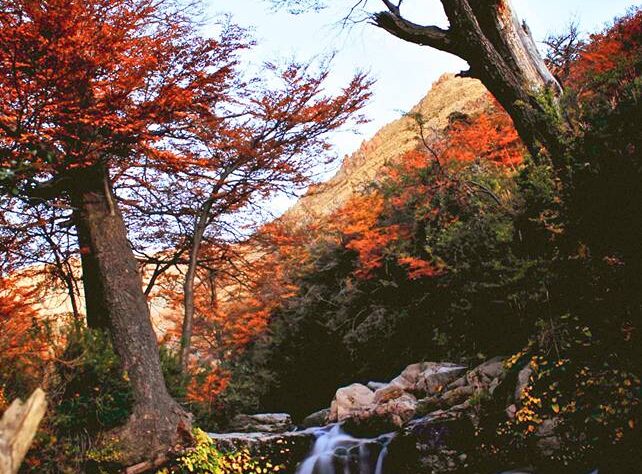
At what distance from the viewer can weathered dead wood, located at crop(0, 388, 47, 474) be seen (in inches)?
66.0

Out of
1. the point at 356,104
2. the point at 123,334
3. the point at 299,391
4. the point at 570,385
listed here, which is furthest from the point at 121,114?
the point at 299,391

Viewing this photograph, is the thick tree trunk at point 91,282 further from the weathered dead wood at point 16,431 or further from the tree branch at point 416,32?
the weathered dead wood at point 16,431

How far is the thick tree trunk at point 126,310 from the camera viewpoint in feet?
24.0

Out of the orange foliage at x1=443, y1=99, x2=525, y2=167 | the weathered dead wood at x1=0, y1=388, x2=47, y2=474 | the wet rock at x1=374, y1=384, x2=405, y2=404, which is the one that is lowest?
the wet rock at x1=374, y1=384, x2=405, y2=404

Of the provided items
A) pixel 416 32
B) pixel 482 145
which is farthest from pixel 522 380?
pixel 482 145

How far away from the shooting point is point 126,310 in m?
7.70

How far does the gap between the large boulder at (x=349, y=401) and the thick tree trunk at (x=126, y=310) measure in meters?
4.00

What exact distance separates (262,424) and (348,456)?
188 inches

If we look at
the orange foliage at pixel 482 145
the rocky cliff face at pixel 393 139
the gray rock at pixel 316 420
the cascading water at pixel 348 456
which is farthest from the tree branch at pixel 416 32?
the rocky cliff face at pixel 393 139

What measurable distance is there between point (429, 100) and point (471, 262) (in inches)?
1677

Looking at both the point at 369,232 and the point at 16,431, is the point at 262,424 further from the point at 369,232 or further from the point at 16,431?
the point at 16,431

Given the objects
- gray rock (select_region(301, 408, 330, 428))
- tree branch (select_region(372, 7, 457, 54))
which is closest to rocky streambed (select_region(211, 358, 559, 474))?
gray rock (select_region(301, 408, 330, 428))

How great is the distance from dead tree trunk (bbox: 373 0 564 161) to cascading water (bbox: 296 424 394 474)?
5.18 m

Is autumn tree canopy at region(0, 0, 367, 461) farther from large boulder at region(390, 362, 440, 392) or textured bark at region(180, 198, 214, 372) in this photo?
large boulder at region(390, 362, 440, 392)
